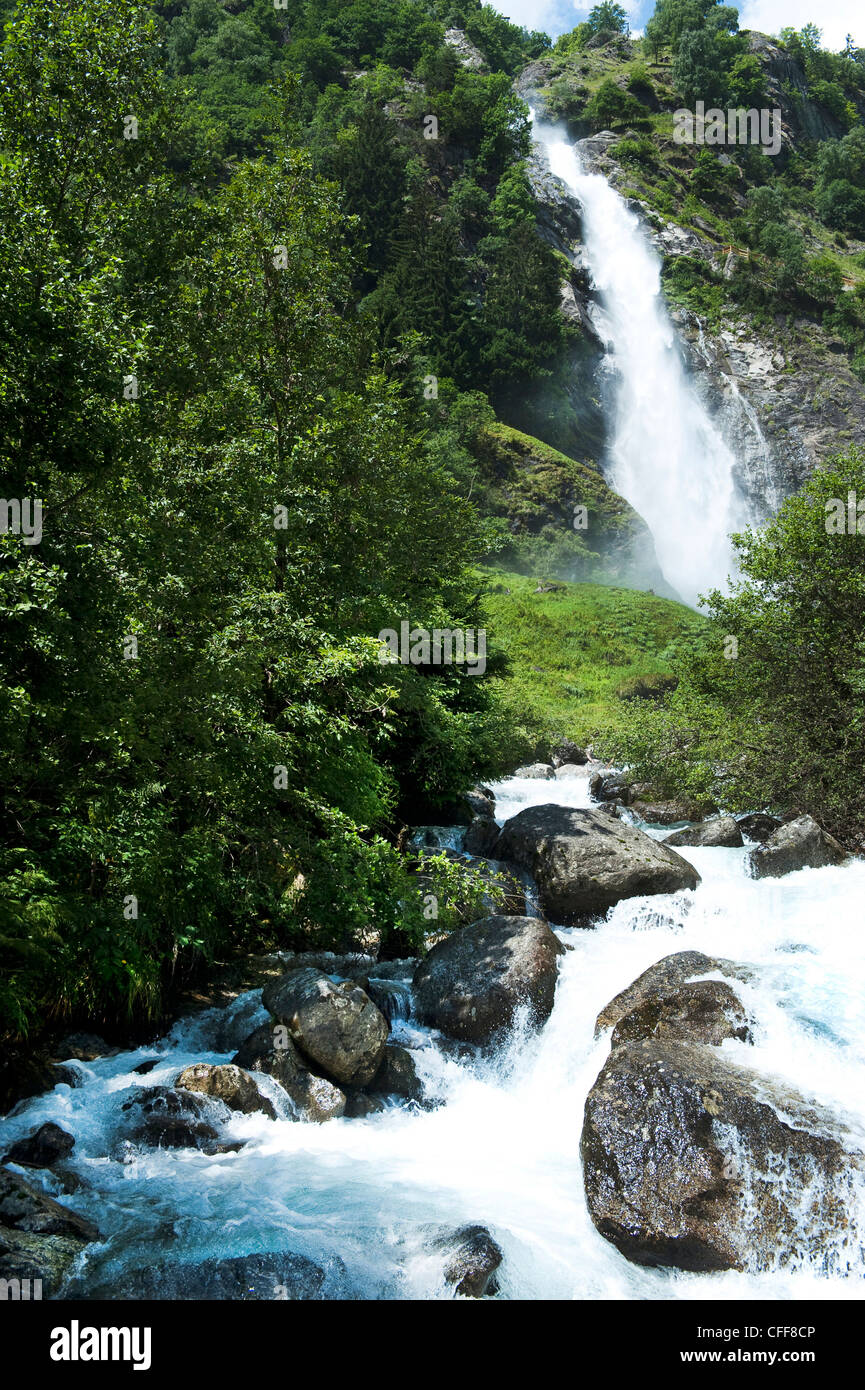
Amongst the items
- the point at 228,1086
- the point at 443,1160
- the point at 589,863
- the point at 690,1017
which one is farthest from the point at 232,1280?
the point at 589,863

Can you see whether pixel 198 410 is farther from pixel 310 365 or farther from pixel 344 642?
pixel 344 642

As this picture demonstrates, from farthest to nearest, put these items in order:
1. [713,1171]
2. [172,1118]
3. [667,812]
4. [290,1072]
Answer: [667,812], [290,1072], [172,1118], [713,1171]

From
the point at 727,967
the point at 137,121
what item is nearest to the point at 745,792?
the point at 727,967

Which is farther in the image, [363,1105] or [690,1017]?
[690,1017]

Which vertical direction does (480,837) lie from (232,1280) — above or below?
above

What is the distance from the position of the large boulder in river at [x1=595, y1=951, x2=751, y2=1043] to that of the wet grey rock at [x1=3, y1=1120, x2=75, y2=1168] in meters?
6.46

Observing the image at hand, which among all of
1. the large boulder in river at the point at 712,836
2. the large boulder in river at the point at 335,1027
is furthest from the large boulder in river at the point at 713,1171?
the large boulder in river at the point at 712,836

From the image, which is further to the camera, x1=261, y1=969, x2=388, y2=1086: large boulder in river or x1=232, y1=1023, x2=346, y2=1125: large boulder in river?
x1=261, y1=969, x2=388, y2=1086: large boulder in river

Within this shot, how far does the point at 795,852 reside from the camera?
16.7m

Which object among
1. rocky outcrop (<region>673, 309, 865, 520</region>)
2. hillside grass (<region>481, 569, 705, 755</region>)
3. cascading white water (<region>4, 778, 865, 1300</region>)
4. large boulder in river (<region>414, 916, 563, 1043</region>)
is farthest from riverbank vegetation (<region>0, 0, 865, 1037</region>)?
rocky outcrop (<region>673, 309, 865, 520</region>)

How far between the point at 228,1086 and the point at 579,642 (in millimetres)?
38561

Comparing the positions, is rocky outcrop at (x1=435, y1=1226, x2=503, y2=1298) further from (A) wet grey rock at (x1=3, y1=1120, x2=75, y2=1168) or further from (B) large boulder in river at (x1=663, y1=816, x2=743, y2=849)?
(B) large boulder in river at (x1=663, y1=816, x2=743, y2=849)

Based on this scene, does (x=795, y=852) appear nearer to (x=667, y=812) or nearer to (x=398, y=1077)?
(x=667, y=812)

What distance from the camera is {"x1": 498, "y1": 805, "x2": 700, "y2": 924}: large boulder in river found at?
50.3 ft
